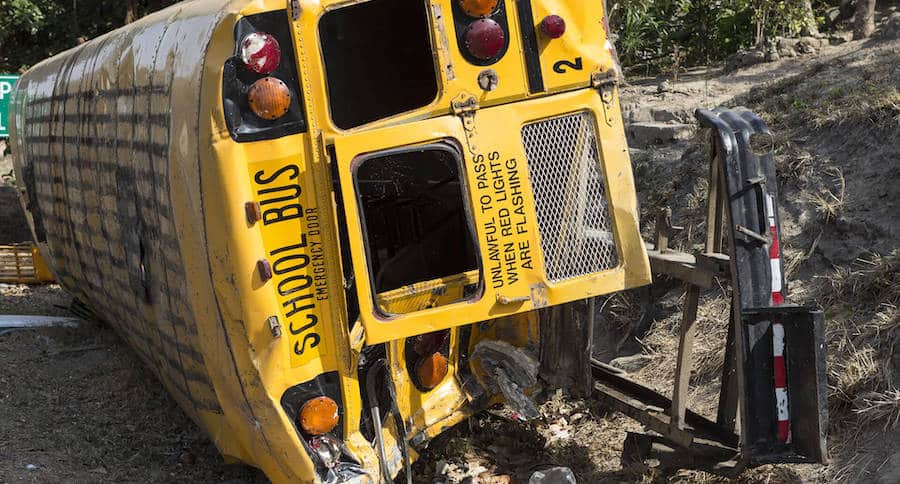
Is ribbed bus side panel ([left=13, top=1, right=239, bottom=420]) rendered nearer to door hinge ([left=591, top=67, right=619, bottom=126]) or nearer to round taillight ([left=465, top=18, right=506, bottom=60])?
round taillight ([left=465, top=18, right=506, bottom=60])

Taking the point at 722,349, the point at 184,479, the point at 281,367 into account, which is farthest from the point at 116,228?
the point at 722,349

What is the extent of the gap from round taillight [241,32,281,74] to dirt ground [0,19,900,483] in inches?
94.4

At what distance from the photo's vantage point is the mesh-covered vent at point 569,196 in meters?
4.15

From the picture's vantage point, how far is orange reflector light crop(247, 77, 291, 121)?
387cm

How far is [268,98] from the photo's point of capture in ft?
12.7

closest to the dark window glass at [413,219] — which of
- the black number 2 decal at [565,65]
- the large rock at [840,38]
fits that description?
the black number 2 decal at [565,65]

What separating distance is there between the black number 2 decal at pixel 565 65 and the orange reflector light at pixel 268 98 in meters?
1.11

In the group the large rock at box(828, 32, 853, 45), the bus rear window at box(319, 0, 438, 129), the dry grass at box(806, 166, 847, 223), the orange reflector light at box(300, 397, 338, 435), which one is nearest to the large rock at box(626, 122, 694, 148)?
the dry grass at box(806, 166, 847, 223)

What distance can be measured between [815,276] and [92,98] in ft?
14.4

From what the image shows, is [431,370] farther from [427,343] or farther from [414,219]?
[414,219]

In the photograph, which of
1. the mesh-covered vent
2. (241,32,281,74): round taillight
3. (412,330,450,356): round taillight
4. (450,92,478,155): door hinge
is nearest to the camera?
(241,32,281,74): round taillight

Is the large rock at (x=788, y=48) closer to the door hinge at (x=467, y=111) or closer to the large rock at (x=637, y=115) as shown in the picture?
the large rock at (x=637, y=115)

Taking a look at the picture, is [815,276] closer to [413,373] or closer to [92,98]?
[413,373]

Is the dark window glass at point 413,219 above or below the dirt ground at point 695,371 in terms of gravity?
above
